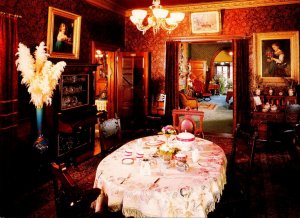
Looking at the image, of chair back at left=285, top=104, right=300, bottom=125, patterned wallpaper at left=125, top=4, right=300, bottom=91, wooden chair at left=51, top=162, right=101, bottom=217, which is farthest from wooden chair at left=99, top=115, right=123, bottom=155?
patterned wallpaper at left=125, top=4, right=300, bottom=91

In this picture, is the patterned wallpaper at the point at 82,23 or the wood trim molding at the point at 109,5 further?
the wood trim molding at the point at 109,5

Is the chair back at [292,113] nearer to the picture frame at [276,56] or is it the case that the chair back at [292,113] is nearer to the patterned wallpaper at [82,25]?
the picture frame at [276,56]

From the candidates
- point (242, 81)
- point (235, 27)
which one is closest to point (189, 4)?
point (235, 27)

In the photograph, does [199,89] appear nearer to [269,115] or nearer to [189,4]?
[189,4]

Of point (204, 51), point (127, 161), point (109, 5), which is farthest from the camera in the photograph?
point (204, 51)

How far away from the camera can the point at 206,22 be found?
7.02 metres

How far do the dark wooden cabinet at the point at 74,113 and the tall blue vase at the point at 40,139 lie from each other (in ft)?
1.27

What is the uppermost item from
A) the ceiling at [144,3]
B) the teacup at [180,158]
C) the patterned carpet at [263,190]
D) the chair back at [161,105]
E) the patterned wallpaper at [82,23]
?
the ceiling at [144,3]

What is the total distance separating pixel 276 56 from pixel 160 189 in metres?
5.60

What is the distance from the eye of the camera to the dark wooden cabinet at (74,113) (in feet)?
15.2

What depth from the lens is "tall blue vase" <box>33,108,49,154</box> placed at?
410 cm

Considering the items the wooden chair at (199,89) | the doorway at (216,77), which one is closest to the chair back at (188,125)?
Answer: the doorway at (216,77)

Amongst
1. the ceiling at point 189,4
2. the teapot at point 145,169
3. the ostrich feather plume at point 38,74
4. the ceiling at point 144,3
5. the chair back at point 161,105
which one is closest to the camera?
the teapot at point 145,169

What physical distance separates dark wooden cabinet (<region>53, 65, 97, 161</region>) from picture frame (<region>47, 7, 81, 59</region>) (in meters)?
0.43
